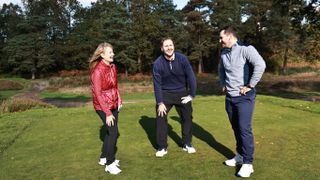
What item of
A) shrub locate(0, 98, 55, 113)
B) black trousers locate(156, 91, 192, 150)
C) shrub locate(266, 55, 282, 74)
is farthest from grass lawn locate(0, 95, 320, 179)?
shrub locate(266, 55, 282, 74)

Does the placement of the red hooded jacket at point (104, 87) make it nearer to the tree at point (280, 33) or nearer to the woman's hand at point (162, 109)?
the woman's hand at point (162, 109)

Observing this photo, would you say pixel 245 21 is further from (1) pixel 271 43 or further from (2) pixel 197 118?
(2) pixel 197 118

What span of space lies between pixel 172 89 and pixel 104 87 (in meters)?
1.38

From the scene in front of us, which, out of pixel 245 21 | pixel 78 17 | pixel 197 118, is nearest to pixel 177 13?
pixel 245 21

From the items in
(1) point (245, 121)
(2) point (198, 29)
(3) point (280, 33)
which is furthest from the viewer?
(2) point (198, 29)

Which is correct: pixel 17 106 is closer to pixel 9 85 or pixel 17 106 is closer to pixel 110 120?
pixel 110 120

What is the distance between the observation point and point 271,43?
5297cm

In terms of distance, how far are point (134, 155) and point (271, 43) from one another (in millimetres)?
49840

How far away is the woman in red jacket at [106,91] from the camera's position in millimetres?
5684

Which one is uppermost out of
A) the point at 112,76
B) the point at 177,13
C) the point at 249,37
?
the point at 177,13

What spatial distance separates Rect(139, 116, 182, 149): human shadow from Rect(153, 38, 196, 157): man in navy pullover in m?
0.68

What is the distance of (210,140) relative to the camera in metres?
7.65

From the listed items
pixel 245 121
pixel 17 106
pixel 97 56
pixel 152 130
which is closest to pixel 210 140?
pixel 152 130

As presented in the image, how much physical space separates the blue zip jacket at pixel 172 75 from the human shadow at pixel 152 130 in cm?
137
